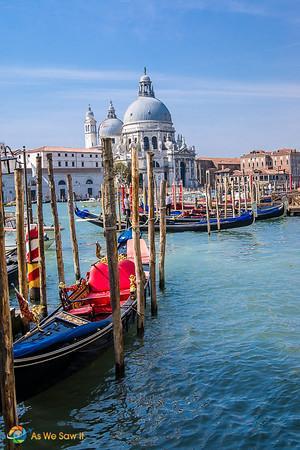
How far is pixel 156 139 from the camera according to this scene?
6406cm

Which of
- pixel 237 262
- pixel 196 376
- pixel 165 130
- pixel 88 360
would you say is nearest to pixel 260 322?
pixel 196 376

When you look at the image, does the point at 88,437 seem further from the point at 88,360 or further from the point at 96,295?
the point at 96,295

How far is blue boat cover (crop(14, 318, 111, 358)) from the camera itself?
4305mm

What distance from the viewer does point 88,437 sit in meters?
4.03

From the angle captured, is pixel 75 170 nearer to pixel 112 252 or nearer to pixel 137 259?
pixel 137 259

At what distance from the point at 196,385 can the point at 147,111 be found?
60.5m

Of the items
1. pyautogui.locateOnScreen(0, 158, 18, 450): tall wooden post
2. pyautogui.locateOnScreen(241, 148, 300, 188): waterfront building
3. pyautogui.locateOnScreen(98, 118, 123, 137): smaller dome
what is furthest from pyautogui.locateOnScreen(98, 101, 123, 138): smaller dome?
pyautogui.locateOnScreen(0, 158, 18, 450): tall wooden post

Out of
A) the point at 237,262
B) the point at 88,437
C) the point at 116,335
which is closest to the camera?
the point at 88,437

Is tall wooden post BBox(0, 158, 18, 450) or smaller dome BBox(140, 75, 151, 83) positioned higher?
smaller dome BBox(140, 75, 151, 83)

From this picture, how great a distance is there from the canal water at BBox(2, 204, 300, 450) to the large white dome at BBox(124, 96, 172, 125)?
56388mm

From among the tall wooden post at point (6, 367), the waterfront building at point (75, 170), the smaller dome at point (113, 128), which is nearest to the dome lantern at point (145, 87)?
the smaller dome at point (113, 128)

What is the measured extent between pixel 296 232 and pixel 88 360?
1357 cm

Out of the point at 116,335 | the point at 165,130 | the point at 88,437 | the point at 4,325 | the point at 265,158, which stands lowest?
the point at 88,437

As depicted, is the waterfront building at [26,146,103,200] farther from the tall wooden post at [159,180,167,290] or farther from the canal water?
the canal water
